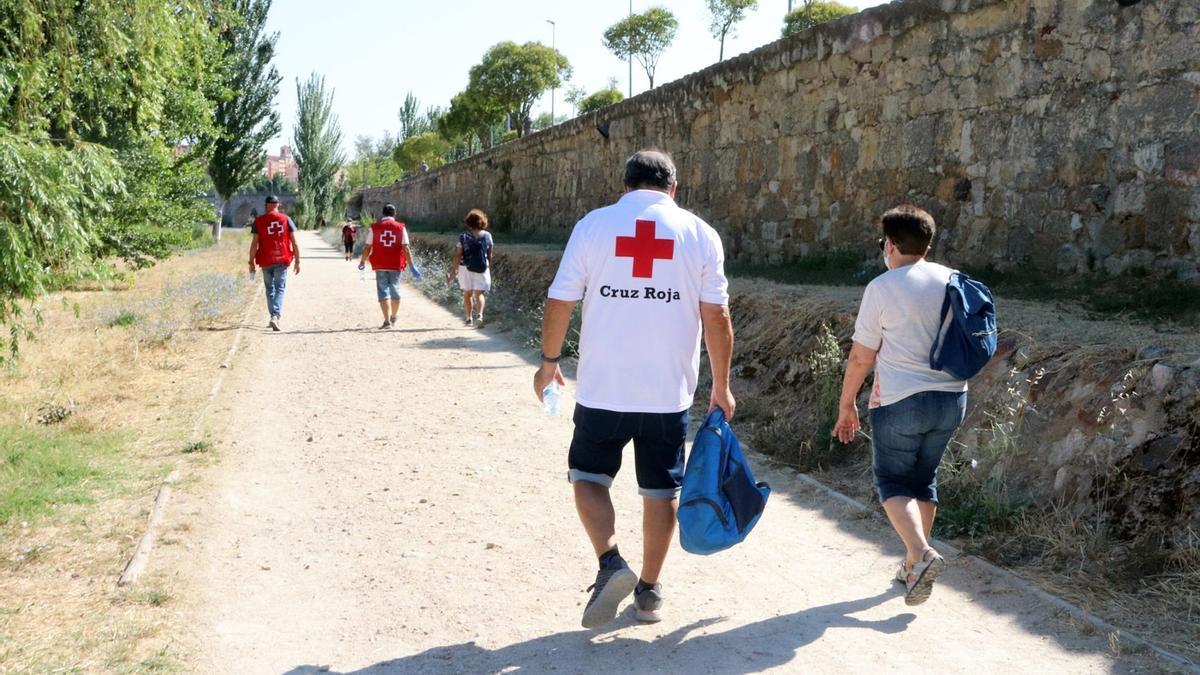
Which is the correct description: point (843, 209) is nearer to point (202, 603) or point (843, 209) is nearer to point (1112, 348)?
point (1112, 348)

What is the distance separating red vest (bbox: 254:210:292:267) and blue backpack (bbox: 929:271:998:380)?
10.4 m

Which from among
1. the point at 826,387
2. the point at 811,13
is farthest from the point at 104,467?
the point at 811,13

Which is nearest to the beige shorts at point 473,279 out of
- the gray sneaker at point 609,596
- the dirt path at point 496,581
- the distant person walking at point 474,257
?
the distant person walking at point 474,257

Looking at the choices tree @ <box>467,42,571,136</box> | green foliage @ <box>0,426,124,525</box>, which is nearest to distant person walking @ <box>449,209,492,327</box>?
green foliage @ <box>0,426,124,525</box>

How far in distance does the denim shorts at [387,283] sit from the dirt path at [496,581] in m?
5.90

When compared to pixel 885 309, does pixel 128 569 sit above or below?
below

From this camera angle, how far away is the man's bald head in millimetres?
3998

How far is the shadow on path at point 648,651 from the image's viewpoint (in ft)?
12.1

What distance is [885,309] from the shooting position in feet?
13.7

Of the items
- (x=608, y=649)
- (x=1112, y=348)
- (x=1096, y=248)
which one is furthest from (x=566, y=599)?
(x=1096, y=248)

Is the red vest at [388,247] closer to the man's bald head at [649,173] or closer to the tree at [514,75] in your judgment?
the man's bald head at [649,173]

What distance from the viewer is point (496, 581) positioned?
457cm

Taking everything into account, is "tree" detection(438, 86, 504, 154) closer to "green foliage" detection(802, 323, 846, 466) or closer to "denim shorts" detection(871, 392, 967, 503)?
"green foliage" detection(802, 323, 846, 466)

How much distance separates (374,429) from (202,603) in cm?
338
